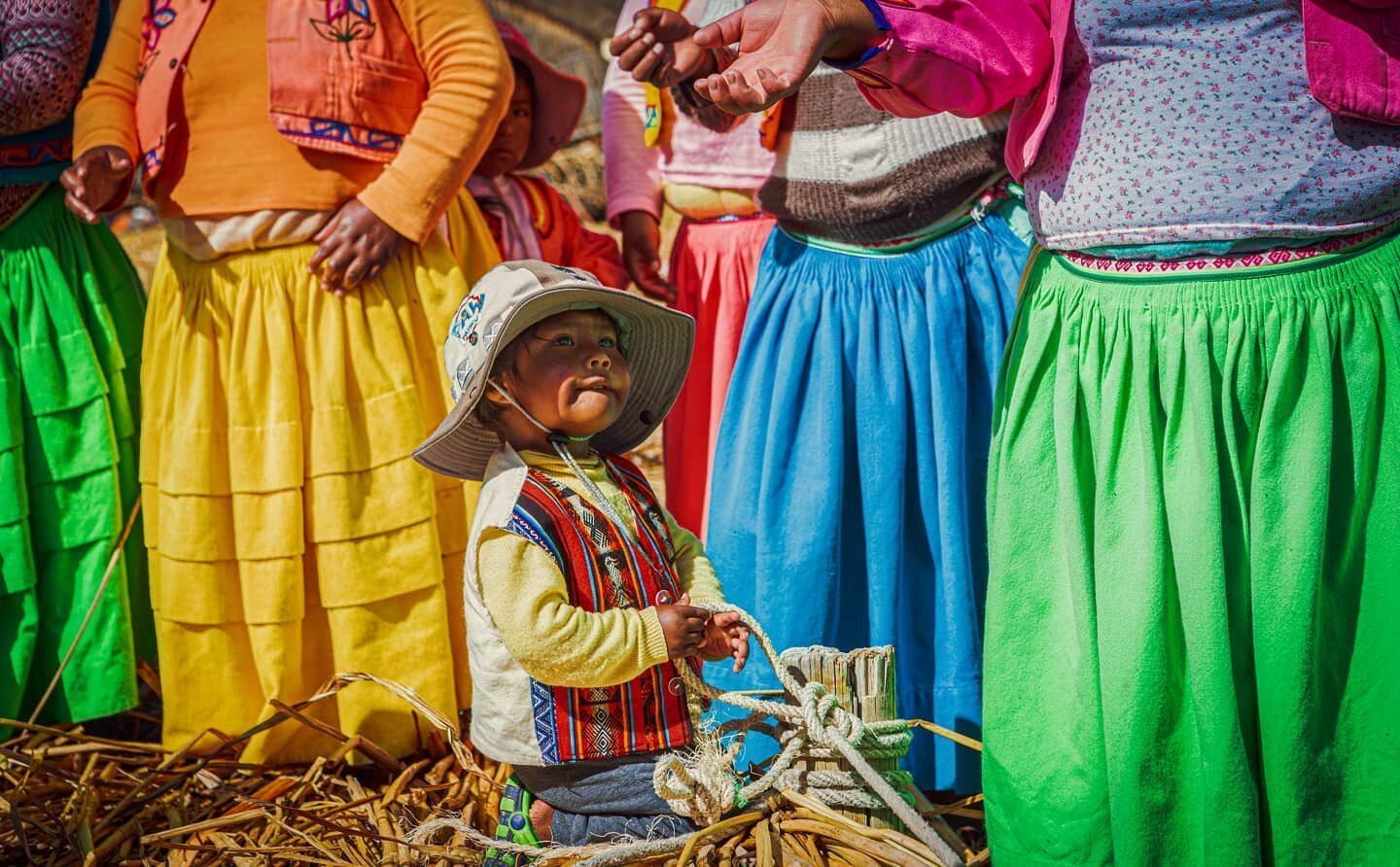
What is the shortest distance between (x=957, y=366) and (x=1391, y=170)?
3.73ft

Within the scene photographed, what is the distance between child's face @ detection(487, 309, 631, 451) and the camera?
95.0 inches

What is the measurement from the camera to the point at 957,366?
2961 millimetres

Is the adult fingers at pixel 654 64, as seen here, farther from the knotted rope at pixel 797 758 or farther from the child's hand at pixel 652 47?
the knotted rope at pixel 797 758

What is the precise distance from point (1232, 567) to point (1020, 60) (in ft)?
2.73

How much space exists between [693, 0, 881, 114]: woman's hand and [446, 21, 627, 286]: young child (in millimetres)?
1817

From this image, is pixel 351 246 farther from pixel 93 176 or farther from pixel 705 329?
pixel 705 329

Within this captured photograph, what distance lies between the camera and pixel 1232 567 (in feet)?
6.53

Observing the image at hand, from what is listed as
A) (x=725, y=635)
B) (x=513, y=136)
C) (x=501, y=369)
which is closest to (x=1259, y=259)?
(x=725, y=635)

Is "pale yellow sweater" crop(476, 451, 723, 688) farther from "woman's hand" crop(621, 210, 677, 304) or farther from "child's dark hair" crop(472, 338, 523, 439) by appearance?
"woman's hand" crop(621, 210, 677, 304)

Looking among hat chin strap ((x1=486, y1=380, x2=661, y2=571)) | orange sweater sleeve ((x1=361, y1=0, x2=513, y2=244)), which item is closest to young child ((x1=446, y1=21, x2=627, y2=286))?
orange sweater sleeve ((x1=361, y1=0, x2=513, y2=244))

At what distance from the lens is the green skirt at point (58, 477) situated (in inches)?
142

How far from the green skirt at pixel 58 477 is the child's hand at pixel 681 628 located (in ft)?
6.78

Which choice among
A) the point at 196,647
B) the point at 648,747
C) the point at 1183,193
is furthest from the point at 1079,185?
the point at 196,647

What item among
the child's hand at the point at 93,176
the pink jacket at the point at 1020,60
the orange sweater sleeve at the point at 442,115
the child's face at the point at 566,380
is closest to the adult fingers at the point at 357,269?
the orange sweater sleeve at the point at 442,115
